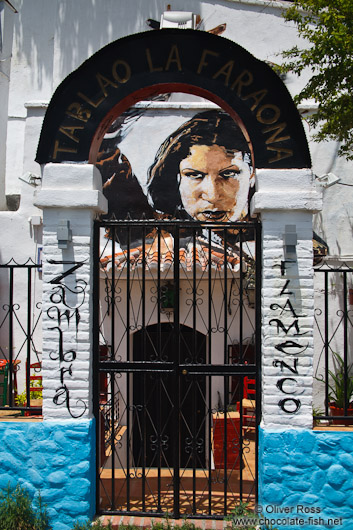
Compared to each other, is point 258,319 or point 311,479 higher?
point 258,319

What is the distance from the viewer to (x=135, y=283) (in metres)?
9.56

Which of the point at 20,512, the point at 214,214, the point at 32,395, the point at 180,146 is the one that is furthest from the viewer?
the point at 180,146

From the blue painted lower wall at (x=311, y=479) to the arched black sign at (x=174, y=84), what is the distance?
258cm

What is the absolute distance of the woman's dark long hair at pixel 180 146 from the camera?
9.66 metres

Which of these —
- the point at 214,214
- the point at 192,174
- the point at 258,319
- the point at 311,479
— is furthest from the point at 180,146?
the point at 311,479

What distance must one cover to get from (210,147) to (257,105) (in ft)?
15.9

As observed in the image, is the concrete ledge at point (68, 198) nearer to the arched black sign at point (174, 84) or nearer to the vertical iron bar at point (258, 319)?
the arched black sign at point (174, 84)

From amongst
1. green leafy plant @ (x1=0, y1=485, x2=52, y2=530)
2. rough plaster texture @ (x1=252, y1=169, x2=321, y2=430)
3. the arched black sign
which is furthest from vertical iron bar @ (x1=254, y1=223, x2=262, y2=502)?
green leafy plant @ (x1=0, y1=485, x2=52, y2=530)

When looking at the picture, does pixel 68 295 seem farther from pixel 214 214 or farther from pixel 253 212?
pixel 214 214

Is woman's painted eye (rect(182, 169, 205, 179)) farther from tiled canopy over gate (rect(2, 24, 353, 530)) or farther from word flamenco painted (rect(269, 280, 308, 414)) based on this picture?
word flamenco painted (rect(269, 280, 308, 414))

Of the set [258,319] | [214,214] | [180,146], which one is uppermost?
[180,146]

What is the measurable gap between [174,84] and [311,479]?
155 inches

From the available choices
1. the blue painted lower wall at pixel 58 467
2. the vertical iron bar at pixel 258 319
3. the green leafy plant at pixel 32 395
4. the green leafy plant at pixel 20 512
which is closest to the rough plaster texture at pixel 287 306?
the vertical iron bar at pixel 258 319

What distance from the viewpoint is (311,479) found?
4652 mm
